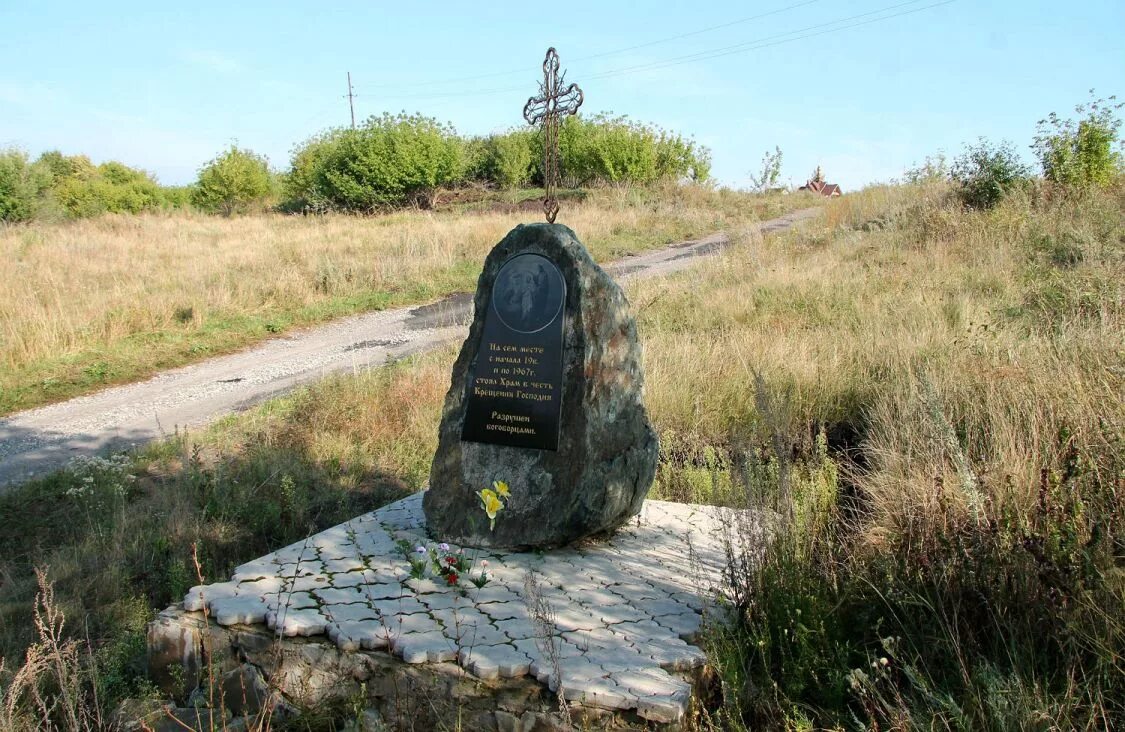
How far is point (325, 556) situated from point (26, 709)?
147 cm

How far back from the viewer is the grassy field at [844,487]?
314 centimetres

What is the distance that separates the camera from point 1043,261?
1152cm

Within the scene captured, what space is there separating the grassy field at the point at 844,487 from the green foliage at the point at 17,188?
27.4 m

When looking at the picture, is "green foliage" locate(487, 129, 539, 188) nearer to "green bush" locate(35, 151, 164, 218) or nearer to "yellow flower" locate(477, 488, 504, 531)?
"green bush" locate(35, 151, 164, 218)

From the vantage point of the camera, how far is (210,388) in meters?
9.49

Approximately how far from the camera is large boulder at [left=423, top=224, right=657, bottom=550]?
14.8ft

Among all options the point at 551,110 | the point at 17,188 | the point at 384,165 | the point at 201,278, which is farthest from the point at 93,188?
the point at 551,110

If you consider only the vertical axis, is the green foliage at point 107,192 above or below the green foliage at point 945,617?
above

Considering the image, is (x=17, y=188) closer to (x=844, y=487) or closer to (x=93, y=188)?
(x=93, y=188)

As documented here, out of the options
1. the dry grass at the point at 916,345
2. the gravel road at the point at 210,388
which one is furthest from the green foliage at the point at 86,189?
the dry grass at the point at 916,345

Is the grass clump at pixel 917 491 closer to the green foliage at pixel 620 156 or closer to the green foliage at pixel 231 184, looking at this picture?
the green foliage at pixel 620 156

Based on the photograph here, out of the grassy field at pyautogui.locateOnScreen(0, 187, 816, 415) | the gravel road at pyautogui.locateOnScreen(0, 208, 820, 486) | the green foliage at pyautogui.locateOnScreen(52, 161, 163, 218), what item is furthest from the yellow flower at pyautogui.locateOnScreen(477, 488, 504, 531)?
the green foliage at pyautogui.locateOnScreen(52, 161, 163, 218)

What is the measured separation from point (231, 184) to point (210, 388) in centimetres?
3717

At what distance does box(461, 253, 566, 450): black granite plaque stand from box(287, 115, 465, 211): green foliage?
31572 millimetres
